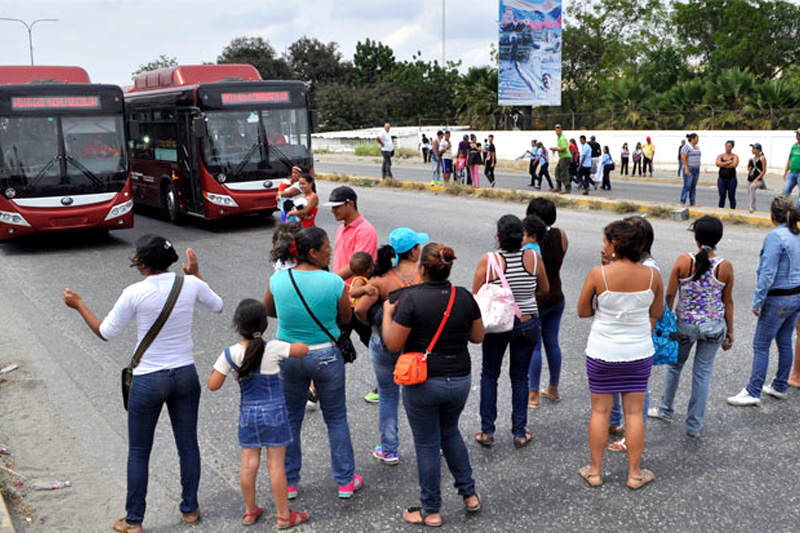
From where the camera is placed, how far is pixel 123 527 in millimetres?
4617

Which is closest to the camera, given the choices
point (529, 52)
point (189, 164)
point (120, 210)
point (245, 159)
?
point (120, 210)

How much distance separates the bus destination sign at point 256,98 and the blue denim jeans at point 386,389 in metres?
11.4

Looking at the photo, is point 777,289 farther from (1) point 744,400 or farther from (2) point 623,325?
(2) point 623,325

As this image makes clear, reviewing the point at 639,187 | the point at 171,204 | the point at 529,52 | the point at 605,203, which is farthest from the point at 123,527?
the point at 529,52

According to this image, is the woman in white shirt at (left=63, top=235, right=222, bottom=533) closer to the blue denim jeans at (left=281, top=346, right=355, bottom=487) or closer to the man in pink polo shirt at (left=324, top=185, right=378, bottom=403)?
the blue denim jeans at (left=281, top=346, right=355, bottom=487)

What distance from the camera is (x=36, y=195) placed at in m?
14.0

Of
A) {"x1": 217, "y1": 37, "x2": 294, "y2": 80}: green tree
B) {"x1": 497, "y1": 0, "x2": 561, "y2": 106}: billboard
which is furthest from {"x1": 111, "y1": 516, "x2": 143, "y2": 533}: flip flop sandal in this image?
{"x1": 217, "y1": 37, "x2": 294, "y2": 80}: green tree

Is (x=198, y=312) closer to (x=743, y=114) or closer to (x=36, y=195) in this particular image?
(x=36, y=195)

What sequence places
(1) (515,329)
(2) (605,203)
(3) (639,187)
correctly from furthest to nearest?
(3) (639,187)
(2) (605,203)
(1) (515,329)

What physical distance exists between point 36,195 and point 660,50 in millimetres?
44526

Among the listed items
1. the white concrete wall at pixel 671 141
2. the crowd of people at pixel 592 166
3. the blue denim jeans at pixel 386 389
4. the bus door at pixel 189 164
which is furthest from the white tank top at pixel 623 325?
the white concrete wall at pixel 671 141

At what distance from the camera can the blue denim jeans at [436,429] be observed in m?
4.31

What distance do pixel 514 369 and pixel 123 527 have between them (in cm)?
279

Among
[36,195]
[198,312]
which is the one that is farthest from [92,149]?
[198,312]
